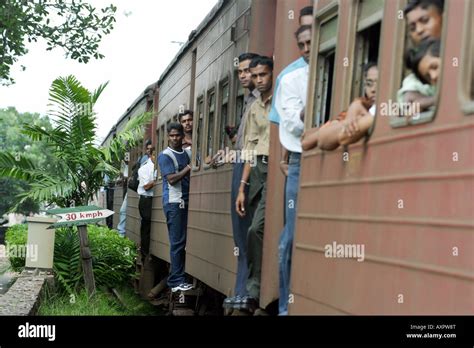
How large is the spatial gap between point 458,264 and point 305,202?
2.29 m

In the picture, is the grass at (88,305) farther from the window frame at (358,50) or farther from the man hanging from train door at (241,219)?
the window frame at (358,50)

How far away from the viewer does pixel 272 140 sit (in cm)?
725

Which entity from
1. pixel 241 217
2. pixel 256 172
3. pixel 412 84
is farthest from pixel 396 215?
pixel 241 217

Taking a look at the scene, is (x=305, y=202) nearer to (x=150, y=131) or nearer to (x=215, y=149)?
(x=215, y=149)

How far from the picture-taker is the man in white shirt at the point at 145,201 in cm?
1602

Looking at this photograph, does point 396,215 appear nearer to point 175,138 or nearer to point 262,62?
point 262,62

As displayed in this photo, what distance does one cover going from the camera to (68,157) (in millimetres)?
14406

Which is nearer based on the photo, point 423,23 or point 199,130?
point 423,23

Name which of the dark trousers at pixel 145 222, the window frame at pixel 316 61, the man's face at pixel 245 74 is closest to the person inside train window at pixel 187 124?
the dark trousers at pixel 145 222

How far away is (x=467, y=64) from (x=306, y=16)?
282 cm

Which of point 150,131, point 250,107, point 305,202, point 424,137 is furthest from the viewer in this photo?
point 150,131

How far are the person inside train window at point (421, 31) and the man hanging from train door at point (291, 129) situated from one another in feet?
6.45
